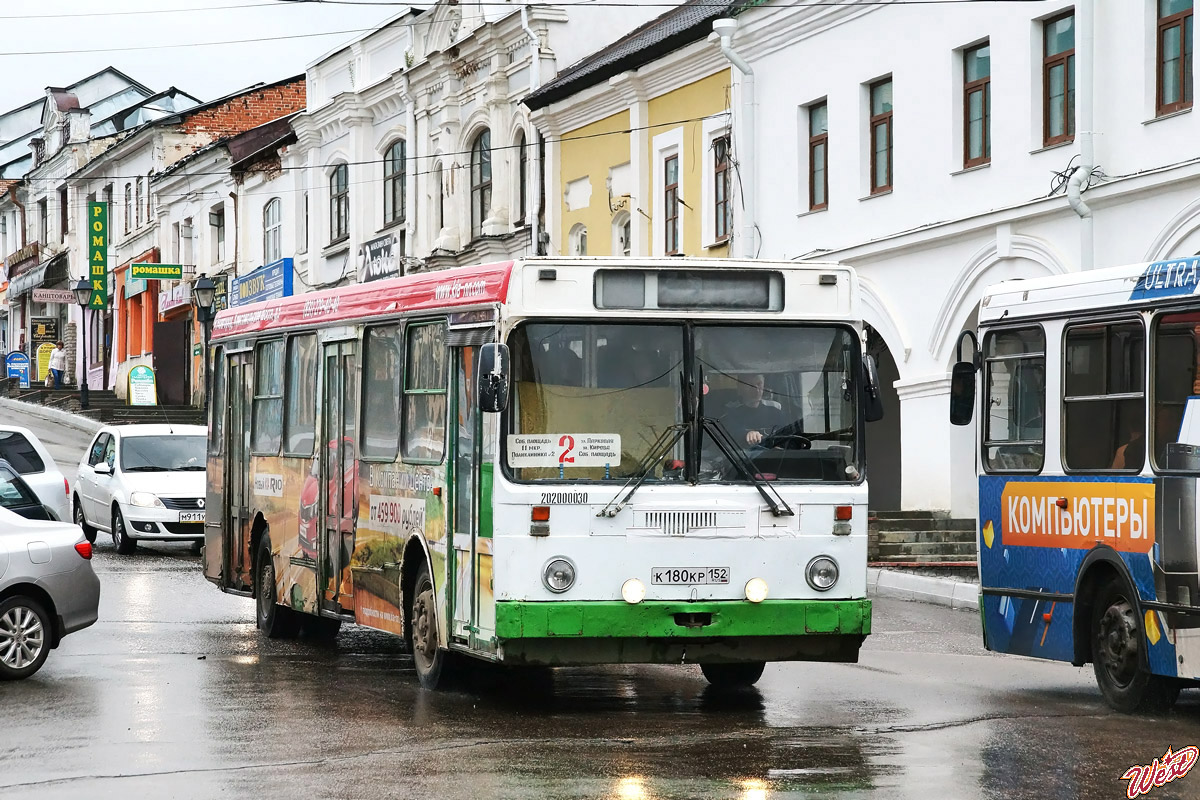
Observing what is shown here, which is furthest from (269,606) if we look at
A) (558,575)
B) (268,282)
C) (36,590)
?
(268,282)

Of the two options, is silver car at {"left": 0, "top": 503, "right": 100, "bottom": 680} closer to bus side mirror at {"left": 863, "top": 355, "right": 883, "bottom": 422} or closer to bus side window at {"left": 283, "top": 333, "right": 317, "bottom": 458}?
bus side window at {"left": 283, "top": 333, "right": 317, "bottom": 458}

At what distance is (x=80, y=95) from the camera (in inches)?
3066

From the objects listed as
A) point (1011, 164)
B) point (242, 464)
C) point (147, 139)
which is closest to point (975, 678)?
point (242, 464)

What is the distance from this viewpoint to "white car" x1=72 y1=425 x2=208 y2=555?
25516 millimetres

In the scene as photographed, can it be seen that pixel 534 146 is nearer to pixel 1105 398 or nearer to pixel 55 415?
pixel 55 415

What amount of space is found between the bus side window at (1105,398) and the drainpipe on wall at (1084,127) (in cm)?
1057

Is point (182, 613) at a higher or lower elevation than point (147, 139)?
lower

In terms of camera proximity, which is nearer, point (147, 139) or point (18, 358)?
point (147, 139)

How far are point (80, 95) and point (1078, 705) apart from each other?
71.1 metres

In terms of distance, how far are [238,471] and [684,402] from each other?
6.83m

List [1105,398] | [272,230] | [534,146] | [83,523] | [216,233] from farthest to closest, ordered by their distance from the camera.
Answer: [216,233] → [272,230] → [534,146] → [83,523] → [1105,398]

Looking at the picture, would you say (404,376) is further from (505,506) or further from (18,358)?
(18,358)

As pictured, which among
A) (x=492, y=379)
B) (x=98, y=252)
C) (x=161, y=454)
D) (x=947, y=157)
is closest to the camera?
(x=492, y=379)

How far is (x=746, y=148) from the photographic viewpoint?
98.7ft
